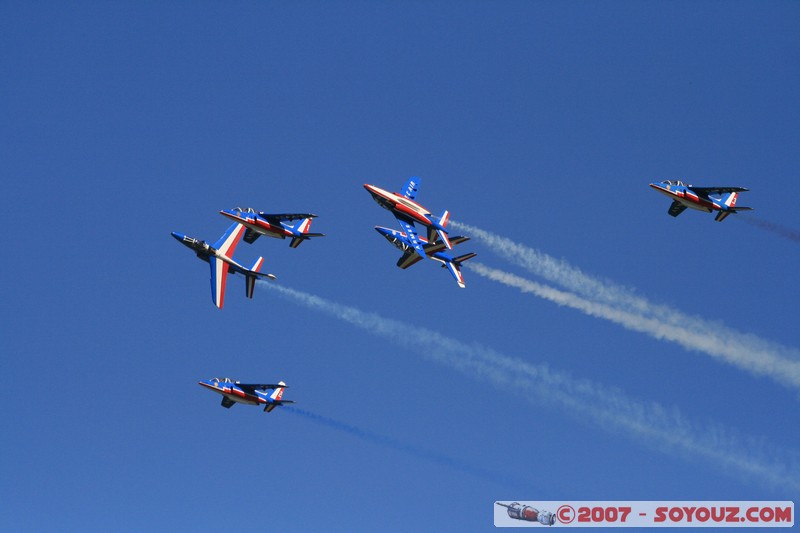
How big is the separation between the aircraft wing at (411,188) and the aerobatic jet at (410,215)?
443cm

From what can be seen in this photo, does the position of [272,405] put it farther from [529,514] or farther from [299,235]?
[529,514]

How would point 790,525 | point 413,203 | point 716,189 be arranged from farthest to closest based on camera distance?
point 413,203 < point 716,189 < point 790,525

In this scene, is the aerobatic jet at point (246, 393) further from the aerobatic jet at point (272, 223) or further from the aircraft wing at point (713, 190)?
the aircraft wing at point (713, 190)

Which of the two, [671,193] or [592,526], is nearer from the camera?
[592,526]

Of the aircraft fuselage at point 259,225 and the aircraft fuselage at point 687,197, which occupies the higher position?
the aircraft fuselage at point 687,197

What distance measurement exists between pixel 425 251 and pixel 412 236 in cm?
190

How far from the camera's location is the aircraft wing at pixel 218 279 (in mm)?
101875

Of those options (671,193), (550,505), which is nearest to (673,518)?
(550,505)

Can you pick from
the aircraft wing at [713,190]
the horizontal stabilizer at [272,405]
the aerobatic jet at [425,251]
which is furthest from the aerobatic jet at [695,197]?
the horizontal stabilizer at [272,405]

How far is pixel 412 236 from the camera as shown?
102 m

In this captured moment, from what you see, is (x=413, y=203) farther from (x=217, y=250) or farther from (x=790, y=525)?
(x=790, y=525)

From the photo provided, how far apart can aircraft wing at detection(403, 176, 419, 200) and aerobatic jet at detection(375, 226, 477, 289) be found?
5.90m

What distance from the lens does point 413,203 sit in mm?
102750

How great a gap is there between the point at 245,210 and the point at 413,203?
50.2ft
